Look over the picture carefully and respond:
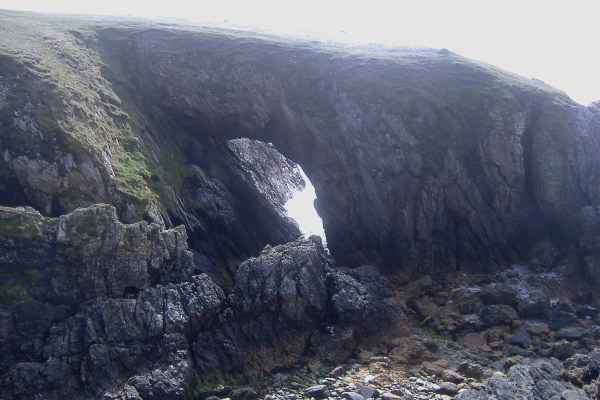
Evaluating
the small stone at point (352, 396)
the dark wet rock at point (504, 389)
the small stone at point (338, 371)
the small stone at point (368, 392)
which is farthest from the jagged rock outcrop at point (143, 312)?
the dark wet rock at point (504, 389)

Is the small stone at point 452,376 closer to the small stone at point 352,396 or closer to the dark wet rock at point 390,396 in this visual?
the dark wet rock at point 390,396

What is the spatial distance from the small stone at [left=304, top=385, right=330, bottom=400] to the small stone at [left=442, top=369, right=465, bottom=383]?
696cm

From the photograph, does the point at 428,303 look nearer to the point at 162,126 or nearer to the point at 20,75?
the point at 162,126

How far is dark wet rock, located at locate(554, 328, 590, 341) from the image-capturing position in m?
36.9

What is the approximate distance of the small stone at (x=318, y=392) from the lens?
30.4m

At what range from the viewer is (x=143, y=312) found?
1294 inches

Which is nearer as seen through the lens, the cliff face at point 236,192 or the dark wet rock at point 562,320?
the cliff face at point 236,192

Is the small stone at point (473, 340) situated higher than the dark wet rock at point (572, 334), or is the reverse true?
the dark wet rock at point (572, 334)

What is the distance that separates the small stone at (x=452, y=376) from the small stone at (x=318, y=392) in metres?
6.96

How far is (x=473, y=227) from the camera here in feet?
161

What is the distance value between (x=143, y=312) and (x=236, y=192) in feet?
79.9

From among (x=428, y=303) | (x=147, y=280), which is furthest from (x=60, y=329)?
(x=428, y=303)

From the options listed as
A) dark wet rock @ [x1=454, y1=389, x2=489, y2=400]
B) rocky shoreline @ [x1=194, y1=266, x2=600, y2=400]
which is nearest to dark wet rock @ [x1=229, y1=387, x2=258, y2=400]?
rocky shoreline @ [x1=194, y1=266, x2=600, y2=400]

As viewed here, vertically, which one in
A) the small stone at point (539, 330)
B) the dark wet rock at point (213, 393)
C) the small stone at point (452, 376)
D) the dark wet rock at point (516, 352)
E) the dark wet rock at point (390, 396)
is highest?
the small stone at point (539, 330)
